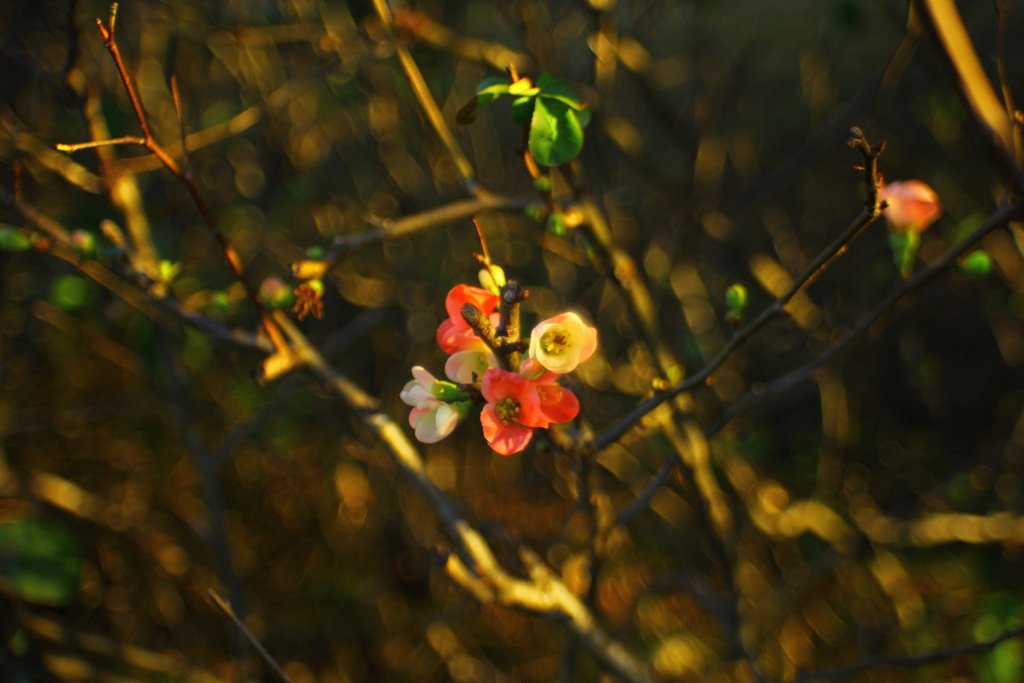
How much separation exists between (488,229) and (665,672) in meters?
2.17

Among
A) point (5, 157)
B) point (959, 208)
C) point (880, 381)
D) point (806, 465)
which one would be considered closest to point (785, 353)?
point (806, 465)

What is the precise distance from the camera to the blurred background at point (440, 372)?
7.14ft

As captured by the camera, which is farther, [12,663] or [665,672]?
[665,672]

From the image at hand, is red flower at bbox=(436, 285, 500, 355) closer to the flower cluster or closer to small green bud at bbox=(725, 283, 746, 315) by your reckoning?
the flower cluster

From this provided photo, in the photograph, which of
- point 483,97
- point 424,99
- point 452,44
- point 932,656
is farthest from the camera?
point 452,44

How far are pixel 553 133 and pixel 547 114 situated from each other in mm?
31

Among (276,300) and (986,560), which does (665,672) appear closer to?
(986,560)

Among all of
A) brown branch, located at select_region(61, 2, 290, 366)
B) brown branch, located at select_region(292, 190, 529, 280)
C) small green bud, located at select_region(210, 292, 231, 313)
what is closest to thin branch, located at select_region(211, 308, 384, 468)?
small green bud, located at select_region(210, 292, 231, 313)

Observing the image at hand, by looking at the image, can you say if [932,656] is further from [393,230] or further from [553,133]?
[393,230]

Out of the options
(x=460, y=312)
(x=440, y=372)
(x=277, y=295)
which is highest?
(x=440, y=372)

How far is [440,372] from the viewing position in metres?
3.22

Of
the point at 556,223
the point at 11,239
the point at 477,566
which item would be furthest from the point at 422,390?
the point at 11,239

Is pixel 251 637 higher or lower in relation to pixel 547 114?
lower

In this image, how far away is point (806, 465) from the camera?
302 centimetres
